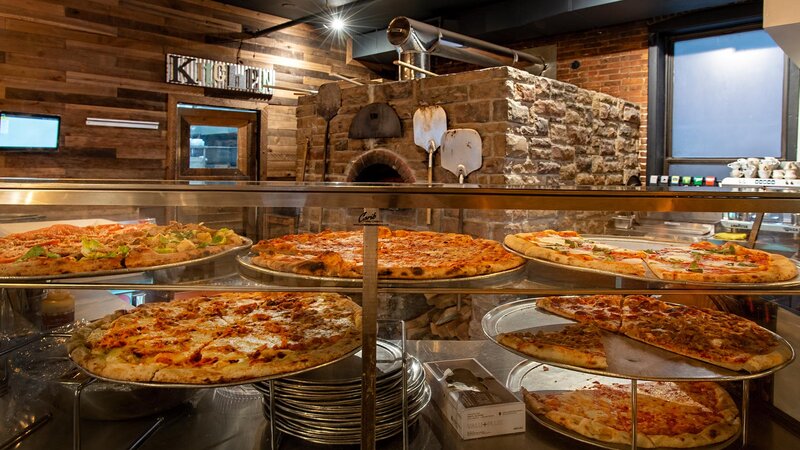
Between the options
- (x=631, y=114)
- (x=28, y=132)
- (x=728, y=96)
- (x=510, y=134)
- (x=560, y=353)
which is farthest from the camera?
(x=631, y=114)

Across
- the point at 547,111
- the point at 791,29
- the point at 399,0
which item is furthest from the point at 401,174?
the point at 791,29

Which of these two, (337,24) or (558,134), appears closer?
(558,134)

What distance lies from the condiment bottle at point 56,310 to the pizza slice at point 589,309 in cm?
166

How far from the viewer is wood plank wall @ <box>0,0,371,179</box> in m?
5.18

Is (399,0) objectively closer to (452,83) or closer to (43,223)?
(452,83)

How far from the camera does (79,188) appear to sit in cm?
121

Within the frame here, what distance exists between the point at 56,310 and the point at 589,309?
1.84 m

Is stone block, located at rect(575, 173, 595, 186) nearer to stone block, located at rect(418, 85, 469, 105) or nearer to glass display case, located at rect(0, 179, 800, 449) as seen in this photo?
stone block, located at rect(418, 85, 469, 105)

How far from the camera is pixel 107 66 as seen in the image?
5.67 meters

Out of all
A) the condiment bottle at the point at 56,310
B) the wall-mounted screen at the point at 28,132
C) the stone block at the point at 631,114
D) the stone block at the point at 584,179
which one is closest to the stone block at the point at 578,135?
the stone block at the point at 584,179

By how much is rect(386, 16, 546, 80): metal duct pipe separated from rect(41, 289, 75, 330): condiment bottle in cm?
400

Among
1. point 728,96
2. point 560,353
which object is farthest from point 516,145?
point 560,353

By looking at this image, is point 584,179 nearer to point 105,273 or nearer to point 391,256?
point 391,256

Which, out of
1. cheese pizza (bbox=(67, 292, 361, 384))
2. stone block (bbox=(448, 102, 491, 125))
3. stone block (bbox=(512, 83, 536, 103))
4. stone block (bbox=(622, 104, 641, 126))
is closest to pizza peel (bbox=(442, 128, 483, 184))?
stone block (bbox=(448, 102, 491, 125))
